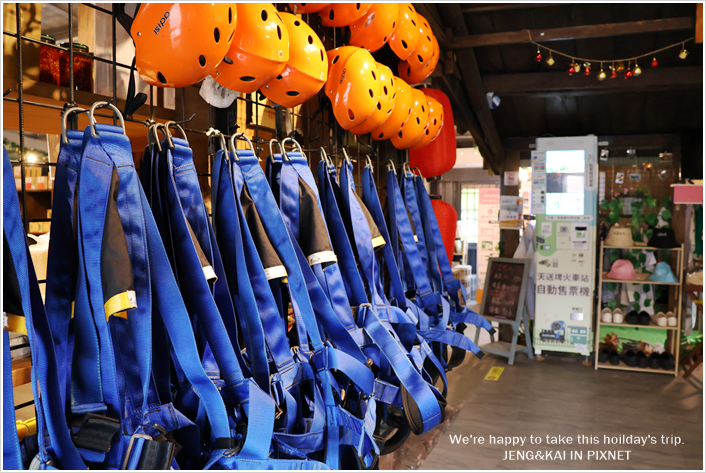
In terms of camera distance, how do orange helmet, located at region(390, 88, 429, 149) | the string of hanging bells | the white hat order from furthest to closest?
the white hat, the string of hanging bells, orange helmet, located at region(390, 88, 429, 149)

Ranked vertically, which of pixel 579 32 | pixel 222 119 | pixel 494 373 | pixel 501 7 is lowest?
pixel 494 373

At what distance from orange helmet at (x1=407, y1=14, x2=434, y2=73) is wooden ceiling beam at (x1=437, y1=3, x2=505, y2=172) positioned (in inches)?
45.7

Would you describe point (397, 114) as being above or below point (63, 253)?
above

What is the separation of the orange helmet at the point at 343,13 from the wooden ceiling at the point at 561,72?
1.30 metres

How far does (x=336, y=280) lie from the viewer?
125 cm

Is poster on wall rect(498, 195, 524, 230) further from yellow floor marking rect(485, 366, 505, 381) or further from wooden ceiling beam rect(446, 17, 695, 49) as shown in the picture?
wooden ceiling beam rect(446, 17, 695, 49)

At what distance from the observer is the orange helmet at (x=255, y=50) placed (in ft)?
3.27

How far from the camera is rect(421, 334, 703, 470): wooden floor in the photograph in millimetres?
2582

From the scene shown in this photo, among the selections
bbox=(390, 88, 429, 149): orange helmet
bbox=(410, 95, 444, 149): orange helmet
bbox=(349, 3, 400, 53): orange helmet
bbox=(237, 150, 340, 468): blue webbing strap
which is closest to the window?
bbox=(410, 95, 444, 149): orange helmet

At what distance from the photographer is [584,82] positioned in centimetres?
396

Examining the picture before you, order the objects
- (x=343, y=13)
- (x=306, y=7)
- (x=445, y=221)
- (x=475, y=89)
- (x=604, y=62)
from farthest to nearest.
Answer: (x=475, y=89) < (x=604, y=62) < (x=445, y=221) < (x=343, y=13) < (x=306, y=7)

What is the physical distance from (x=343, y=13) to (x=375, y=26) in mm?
187

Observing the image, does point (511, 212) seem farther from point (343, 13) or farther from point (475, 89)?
point (343, 13)

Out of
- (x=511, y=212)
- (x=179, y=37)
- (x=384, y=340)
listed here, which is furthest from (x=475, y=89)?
(x=179, y=37)
